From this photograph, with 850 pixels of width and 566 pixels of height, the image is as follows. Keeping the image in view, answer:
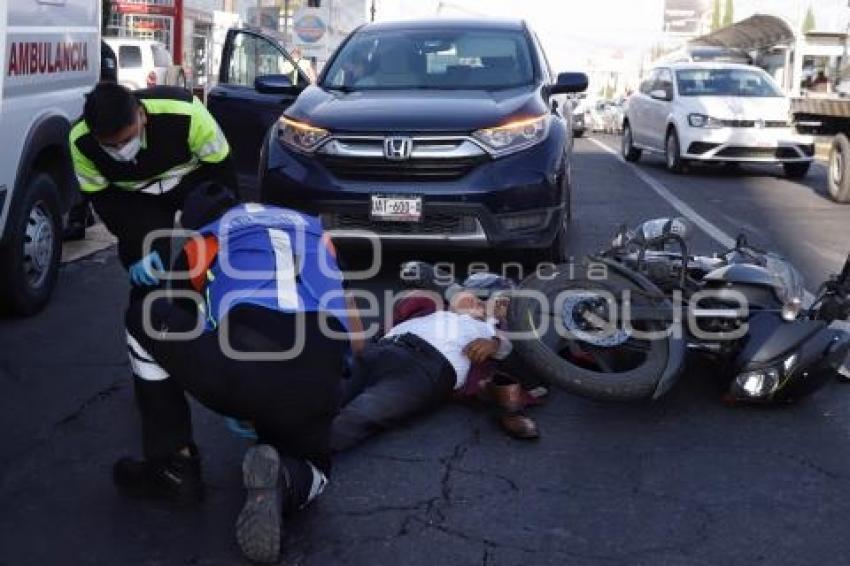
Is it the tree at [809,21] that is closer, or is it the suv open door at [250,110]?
the suv open door at [250,110]

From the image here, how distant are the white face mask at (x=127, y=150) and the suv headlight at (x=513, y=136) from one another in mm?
3064

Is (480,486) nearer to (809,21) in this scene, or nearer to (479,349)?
(479,349)

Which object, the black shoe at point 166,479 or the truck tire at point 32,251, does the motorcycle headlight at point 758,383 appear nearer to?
the black shoe at point 166,479

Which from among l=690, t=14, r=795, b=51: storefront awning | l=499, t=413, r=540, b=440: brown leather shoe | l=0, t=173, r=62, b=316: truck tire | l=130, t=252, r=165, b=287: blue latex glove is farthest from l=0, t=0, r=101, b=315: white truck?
l=690, t=14, r=795, b=51: storefront awning

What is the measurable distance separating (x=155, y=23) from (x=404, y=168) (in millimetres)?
31221

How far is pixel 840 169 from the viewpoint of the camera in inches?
527

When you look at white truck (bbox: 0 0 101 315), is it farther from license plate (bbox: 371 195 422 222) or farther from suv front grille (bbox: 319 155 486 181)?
license plate (bbox: 371 195 422 222)

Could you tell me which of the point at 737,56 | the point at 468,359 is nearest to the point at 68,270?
the point at 468,359

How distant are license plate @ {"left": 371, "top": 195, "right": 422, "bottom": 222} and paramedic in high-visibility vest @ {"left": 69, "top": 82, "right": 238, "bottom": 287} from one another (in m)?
2.21

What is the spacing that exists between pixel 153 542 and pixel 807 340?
2802mm

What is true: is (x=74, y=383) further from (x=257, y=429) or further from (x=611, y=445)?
(x=611, y=445)

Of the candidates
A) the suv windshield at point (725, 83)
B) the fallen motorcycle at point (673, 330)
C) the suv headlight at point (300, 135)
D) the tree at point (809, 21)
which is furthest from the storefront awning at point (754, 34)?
the fallen motorcycle at point (673, 330)

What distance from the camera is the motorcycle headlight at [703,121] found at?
1609 centimetres

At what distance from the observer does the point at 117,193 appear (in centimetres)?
490
